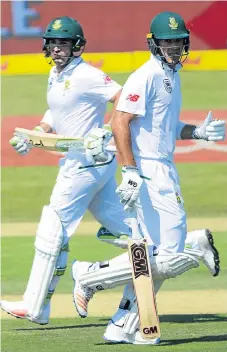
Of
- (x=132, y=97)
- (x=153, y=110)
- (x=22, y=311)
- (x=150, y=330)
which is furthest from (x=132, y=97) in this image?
(x=22, y=311)

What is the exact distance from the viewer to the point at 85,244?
1103 cm

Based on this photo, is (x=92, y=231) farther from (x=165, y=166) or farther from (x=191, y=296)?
(x=165, y=166)

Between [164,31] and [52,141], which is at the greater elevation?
[164,31]

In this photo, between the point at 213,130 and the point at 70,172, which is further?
the point at 70,172

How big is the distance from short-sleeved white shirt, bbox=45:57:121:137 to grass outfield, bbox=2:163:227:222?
18.7 feet

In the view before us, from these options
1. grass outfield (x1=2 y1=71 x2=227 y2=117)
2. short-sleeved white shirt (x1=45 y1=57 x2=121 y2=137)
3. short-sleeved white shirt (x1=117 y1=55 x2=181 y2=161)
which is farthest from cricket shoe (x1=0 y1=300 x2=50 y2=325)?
grass outfield (x1=2 y1=71 x2=227 y2=117)

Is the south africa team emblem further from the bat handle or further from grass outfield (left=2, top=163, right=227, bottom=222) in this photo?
grass outfield (left=2, top=163, right=227, bottom=222)

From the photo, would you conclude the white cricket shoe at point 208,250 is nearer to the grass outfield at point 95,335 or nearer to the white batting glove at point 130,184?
the grass outfield at point 95,335

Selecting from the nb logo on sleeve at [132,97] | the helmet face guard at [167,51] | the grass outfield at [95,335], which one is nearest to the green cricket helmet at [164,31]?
the helmet face guard at [167,51]

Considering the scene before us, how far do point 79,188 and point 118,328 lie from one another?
3.57 ft

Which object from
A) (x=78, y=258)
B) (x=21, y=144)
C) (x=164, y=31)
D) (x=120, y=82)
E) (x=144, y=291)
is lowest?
(x=120, y=82)

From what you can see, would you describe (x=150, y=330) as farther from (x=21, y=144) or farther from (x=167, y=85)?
(x=21, y=144)

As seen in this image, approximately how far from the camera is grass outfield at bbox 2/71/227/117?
1850cm

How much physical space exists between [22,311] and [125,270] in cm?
98
